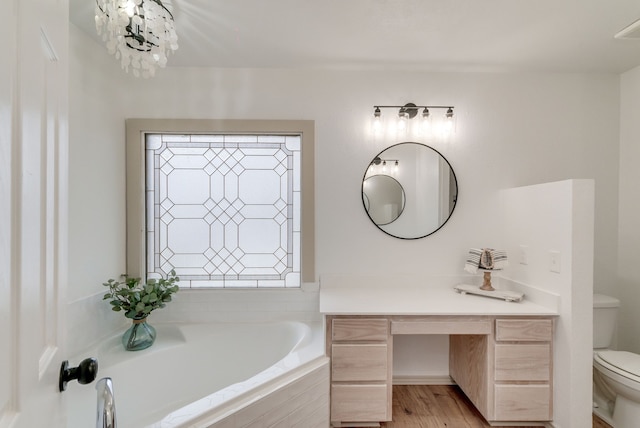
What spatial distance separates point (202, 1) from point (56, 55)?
120cm

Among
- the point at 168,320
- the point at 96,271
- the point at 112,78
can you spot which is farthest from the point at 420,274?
the point at 112,78

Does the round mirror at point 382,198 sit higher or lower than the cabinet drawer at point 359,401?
higher

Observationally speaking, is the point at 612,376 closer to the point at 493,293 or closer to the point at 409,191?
the point at 493,293

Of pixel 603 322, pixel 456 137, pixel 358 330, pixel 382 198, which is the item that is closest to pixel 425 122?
pixel 456 137

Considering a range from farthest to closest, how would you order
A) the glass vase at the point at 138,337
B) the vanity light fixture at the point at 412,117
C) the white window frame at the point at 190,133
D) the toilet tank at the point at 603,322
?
the vanity light fixture at the point at 412,117 < the white window frame at the point at 190,133 < the toilet tank at the point at 603,322 < the glass vase at the point at 138,337

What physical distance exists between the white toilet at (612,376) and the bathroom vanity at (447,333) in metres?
0.35

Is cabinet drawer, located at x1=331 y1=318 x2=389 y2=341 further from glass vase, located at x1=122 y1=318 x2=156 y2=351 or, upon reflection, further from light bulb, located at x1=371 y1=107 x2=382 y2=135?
light bulb, located at x1=371 y1=107 x2=382 y2=135

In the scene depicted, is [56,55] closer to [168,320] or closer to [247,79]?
[247,79]

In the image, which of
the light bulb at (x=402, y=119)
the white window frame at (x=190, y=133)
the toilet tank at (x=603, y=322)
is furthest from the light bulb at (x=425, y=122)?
the toilet tank at (x=603, y=322)

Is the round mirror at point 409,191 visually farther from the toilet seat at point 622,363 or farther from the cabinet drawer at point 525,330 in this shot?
the toilet seat at point 622,363

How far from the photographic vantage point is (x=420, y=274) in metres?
2.41

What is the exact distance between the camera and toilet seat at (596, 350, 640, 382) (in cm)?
175

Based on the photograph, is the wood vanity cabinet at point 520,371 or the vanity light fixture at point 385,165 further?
the vanity light fixture at point 385,165

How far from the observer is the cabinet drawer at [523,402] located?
1835 mm
